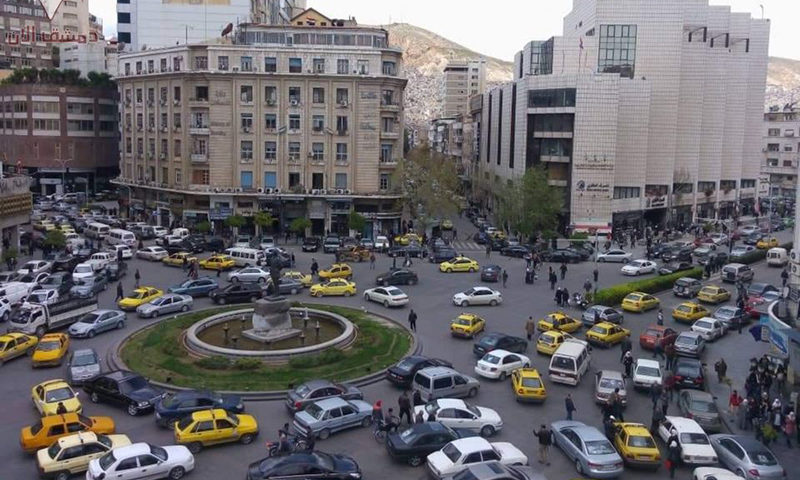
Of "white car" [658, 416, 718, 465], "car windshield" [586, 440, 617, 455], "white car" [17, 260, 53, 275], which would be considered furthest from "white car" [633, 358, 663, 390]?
"white car" [17, 260, 53, 275]

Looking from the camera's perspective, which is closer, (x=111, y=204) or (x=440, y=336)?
(x=440, y=336)

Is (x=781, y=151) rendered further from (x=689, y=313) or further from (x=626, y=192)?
(x=689, y=313)

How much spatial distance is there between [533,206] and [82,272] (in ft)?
127

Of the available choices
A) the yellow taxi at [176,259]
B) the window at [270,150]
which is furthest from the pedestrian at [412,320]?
the window at [270,150]

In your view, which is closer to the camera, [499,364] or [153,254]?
[499,364]

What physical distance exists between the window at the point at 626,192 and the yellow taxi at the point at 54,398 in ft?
213

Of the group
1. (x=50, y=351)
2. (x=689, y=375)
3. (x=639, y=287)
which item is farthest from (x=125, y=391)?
(x=639, y=287)

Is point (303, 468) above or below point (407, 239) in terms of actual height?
below

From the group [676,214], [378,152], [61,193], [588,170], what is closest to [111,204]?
[61,193]

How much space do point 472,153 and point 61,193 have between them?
63.9 metres

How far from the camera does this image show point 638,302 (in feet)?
143

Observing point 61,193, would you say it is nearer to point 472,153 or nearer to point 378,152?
point 378,152

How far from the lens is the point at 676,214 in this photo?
299ft

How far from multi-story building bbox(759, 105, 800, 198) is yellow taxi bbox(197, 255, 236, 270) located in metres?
96.0
